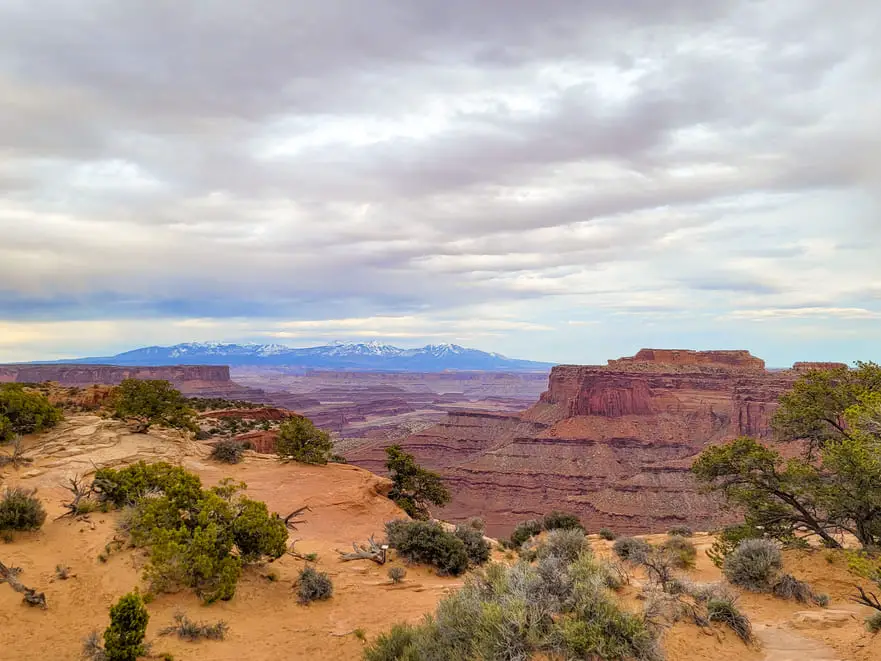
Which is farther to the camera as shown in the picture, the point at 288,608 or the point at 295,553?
the point at 295,553

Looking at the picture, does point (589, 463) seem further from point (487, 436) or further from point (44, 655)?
point (44, 655)

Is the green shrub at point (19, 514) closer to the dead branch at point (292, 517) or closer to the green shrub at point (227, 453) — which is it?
the dead branch at point (292, 517)

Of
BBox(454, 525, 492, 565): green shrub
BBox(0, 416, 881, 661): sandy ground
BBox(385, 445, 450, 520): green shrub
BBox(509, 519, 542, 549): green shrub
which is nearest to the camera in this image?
BBox(0, 416, 881, 661): sandy ground

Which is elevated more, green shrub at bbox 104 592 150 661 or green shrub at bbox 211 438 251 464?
green shrub at bbox 104 592 150 661

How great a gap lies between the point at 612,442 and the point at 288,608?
289 ft

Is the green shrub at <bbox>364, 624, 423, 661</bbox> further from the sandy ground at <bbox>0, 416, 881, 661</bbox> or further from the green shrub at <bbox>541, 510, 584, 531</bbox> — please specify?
the green shrub at <bbox>541, 510, 584, 531</bbox>

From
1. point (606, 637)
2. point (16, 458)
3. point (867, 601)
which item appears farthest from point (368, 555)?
point (16, 458)

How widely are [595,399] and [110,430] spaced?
92467 mm

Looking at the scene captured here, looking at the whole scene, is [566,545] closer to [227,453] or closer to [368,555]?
[368,555]

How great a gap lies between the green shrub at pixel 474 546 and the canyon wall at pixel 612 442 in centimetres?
4164

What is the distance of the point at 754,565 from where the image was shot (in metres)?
14.3

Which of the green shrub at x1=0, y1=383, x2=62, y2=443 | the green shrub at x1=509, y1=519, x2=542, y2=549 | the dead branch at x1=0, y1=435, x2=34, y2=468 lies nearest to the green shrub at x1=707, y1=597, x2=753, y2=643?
the green shrub at x1=509, y1=519, x2=542, y2=549

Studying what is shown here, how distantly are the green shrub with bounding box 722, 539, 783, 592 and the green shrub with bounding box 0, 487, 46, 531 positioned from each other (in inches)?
848

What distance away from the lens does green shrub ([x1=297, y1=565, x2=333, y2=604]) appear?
47.3 ft
